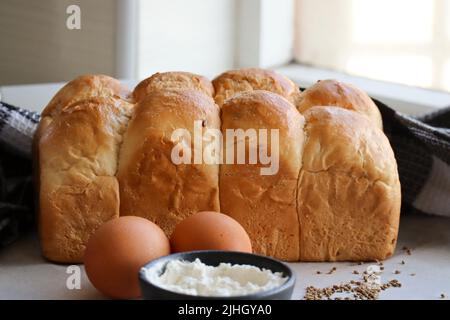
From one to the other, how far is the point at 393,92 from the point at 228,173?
0.97 m

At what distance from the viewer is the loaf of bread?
4.48 feet

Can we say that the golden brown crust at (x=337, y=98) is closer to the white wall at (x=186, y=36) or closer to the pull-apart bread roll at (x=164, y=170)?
the pull-apart bread roll at (x=164, y=170)

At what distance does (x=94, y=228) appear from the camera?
1.37 meters

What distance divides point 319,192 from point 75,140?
40cm

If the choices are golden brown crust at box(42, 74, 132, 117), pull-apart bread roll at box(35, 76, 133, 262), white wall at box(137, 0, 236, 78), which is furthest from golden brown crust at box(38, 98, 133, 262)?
white wall at box(137, 0, 236, 78)

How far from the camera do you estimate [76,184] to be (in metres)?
1.37

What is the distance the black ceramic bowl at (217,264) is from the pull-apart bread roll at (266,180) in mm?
238

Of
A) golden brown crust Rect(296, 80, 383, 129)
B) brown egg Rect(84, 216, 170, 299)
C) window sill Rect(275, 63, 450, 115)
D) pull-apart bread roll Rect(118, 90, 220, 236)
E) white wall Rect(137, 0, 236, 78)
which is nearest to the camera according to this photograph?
brown egg Rect(84, 216, 170, 299)

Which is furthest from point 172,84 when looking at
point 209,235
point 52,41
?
point 52,41

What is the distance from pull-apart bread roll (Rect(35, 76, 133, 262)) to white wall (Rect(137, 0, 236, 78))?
105 cm

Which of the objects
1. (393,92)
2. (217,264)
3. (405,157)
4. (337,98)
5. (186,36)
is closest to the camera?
(217,264)

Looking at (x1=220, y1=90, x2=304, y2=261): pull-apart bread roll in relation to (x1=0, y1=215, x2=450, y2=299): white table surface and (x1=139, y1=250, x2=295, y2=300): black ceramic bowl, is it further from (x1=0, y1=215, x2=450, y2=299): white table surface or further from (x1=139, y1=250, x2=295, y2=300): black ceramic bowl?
(x1=139, y1=250, x2=295, y2=300): black ceramic bowl

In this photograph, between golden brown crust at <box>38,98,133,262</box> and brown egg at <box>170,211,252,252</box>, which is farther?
golden brown crust at <box>38,98,133,262</box>

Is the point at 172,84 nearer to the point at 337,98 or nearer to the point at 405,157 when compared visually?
the point at 337,98
